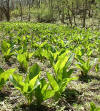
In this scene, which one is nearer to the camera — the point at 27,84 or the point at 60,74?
the point at 27,84

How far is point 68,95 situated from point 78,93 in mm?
189

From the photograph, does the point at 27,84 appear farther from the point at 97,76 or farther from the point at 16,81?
the point at 97,76

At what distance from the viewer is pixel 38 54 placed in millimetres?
3818

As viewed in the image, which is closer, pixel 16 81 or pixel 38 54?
pixel 16 81

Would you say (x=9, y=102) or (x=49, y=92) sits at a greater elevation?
(x=49, y=92)

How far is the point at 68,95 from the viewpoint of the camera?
85.0 inches

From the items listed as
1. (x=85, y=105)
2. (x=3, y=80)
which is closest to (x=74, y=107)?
(x=85, y=105)

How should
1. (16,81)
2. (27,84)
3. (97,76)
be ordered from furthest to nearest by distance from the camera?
(97,76) < (16,81) < (27,84)

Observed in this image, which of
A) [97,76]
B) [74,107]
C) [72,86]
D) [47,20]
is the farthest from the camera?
[47,20]

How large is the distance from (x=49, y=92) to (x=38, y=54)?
7.11ft

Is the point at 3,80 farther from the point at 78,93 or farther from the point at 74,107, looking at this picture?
the point at 78,93

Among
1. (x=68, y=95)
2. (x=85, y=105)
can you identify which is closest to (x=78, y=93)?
(x=68, y=95)

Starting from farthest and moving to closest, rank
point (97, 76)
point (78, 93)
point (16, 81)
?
1. point (97, 76)
2. point (78, 93)
3. point (16, 81)

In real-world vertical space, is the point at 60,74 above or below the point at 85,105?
above
